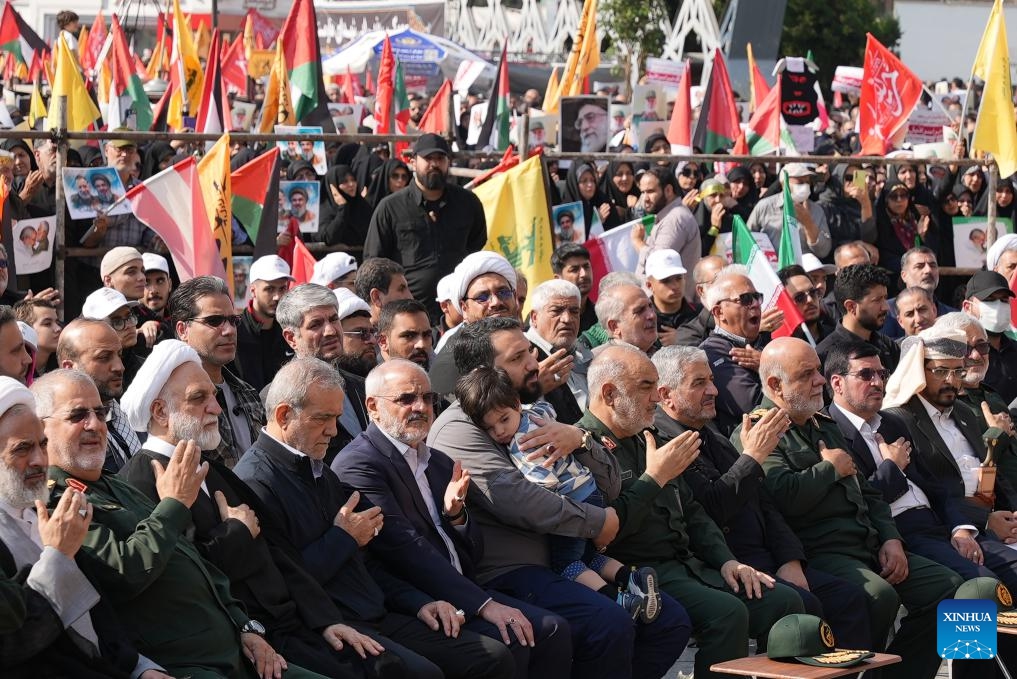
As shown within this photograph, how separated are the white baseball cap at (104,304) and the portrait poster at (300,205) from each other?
3844 mm

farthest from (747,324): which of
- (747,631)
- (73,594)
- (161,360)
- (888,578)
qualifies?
(73,594)

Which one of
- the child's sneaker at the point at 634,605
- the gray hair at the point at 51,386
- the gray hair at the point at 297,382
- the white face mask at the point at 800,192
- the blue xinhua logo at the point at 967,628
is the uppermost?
the gray hair at the point at 51,386

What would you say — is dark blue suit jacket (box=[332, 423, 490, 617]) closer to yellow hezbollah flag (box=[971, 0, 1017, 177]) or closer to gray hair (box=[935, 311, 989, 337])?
gray hair (box=[935, 311, 989, 337])

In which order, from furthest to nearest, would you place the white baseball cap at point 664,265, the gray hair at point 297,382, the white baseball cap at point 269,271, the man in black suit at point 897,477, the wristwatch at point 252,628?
the white baseball cap at point 664,265 → the white baseball cap at point 269,271 → the man in black suit at point 897,477 → the gray hair at point 297,382 → the wristwatch at point 252,628

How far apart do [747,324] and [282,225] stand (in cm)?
429

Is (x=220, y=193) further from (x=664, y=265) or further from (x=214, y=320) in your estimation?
(x=214, y=320)

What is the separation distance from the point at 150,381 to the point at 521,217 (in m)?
5.70

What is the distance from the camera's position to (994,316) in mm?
11086

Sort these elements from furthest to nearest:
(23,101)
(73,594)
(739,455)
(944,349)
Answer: (23,101) < (944,349) < (739,455) < (73,594)

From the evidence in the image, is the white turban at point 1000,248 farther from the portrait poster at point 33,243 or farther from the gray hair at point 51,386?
the gray hair at point 51,386

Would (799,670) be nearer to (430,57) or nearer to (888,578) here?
(888,578)

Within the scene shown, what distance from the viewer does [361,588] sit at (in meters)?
6.23

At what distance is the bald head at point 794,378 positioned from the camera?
809 centimetres

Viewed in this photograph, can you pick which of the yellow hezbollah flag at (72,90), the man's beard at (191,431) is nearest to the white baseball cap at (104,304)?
the man's beard at (191,431)
